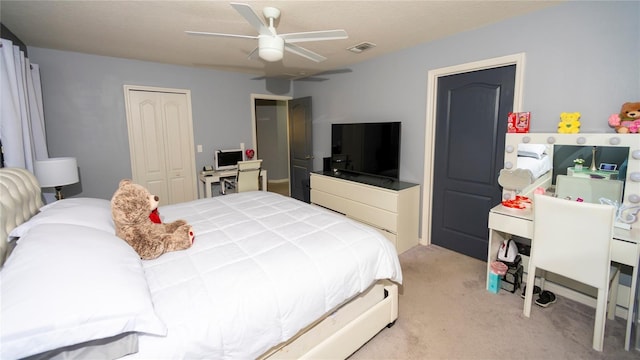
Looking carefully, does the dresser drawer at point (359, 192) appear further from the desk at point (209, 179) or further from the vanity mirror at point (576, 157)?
the desk at point (209, 179)

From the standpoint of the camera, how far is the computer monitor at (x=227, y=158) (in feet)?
14.7

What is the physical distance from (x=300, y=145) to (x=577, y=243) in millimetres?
4094

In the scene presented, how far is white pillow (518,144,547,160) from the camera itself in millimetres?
2398

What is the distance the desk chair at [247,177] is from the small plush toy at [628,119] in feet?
12.8

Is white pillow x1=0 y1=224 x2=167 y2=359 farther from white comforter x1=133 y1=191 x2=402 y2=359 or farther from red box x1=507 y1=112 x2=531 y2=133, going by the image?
red box x1=507 y1=112 x2=531 y2=133

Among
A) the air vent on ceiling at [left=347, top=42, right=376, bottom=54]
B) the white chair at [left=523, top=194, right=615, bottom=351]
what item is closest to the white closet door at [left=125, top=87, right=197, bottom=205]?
the air vent on ceiling at [left=347, top=42, right=376, bottom=54]

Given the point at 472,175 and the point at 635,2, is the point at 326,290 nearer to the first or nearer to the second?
the point at 472,175

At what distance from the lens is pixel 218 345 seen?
1146 millimetres

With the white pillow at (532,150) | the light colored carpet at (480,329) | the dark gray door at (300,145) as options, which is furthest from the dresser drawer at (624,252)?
the dark gray door at (300,145)

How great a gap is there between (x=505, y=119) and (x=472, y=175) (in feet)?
2.09

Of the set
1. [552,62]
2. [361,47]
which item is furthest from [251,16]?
[552,62]

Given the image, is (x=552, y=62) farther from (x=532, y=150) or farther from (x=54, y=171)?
(x=54, y=171)

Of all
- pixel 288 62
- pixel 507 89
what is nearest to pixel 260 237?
pixel 507 89

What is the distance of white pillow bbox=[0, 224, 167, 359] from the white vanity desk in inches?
99.2
